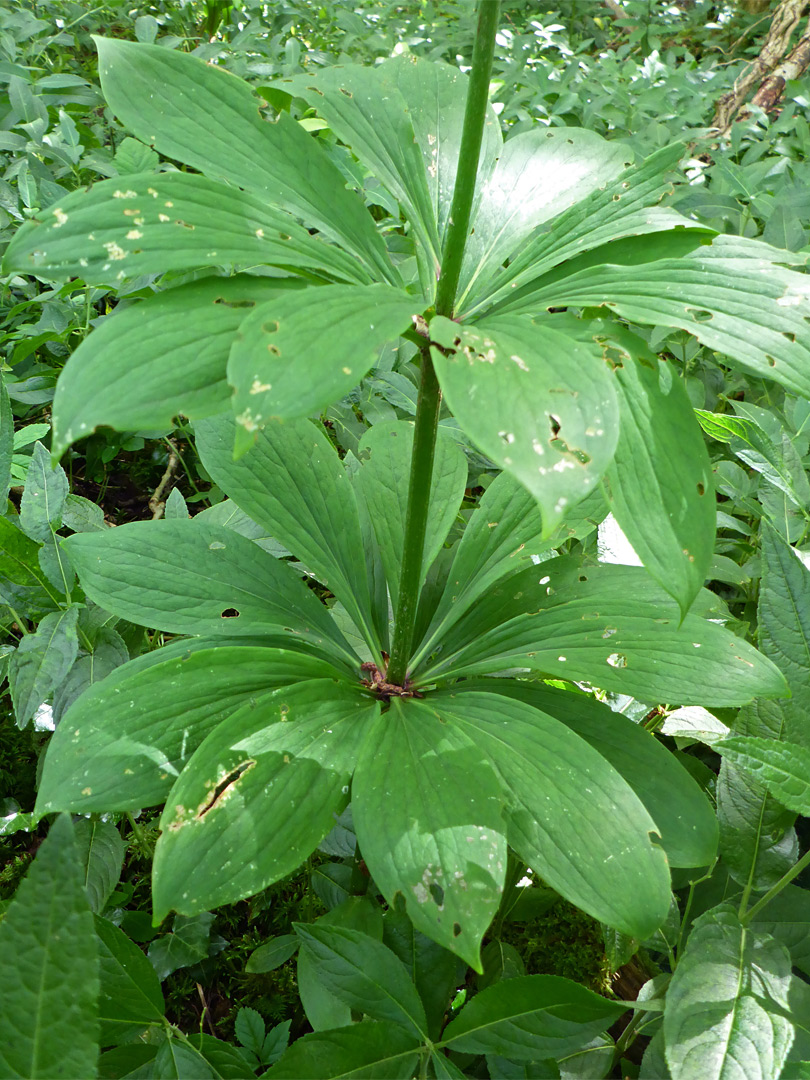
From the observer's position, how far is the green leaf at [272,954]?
133 centimetres

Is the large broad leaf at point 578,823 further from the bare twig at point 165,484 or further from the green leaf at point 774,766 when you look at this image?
the bare twig at point 165,484

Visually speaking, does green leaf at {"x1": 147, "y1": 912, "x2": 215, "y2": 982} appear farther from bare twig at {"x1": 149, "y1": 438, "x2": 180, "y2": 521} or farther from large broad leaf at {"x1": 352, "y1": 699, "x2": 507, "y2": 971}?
bare twig at {"x1": 149, "y1": 438, "x2": 180, "y2": 521}

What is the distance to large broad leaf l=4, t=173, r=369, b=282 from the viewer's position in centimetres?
84

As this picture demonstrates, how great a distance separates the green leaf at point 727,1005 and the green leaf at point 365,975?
326mm

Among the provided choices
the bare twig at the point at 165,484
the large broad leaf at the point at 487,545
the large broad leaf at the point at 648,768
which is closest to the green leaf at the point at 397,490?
the large broad leaf at the point at 487,545

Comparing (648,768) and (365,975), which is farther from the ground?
(648,768)

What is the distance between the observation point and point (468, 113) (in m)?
0.95

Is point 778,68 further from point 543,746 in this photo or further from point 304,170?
point 543,746

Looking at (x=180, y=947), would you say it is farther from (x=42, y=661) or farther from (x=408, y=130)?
(x=408, y=130)

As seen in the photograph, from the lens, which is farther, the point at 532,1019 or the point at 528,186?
the point at 528,186

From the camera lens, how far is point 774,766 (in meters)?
1.01

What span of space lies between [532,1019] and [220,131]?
1169 mm

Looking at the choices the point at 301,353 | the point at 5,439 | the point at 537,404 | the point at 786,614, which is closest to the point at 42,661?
the point at 5,439

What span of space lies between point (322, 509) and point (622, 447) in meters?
0.58
